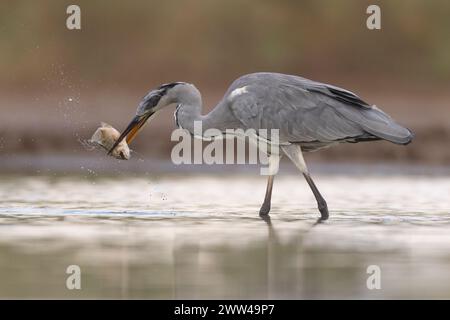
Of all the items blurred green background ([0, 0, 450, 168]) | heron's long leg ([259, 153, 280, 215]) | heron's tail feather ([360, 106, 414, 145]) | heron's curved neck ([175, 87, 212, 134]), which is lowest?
heron's long leg ([259, 153, 280, 215])

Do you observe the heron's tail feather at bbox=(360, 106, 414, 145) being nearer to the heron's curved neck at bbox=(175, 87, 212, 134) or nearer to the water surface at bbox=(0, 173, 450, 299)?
the water surface at bbox=(0, 173, 450, 299)

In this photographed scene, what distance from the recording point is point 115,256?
10.7 metres

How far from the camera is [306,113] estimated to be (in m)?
14.3

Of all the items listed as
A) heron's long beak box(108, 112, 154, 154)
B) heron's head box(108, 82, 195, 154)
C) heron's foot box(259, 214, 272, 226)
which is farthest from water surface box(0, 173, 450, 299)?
heron's head box(108, 82, 195, 154)

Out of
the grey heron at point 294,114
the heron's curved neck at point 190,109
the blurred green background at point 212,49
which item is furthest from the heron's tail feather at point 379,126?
the blurred green background at point 212,49

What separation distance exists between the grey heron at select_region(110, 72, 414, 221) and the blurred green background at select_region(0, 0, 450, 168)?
1217 cm

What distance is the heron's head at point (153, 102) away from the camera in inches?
568

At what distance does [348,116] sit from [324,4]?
634 inches

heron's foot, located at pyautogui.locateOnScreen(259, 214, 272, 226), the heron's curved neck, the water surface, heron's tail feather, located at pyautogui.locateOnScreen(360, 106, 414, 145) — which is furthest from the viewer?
the heron's curved neck

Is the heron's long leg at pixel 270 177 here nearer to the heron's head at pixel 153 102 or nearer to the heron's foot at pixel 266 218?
the heron's foot at pixel 266 218

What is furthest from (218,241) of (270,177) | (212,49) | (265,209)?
(212,49)

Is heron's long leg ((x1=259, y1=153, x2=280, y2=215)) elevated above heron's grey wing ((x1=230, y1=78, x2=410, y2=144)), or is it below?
below

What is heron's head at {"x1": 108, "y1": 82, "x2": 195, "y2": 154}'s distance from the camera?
14430 mm

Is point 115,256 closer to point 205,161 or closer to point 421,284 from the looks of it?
point 421,284
